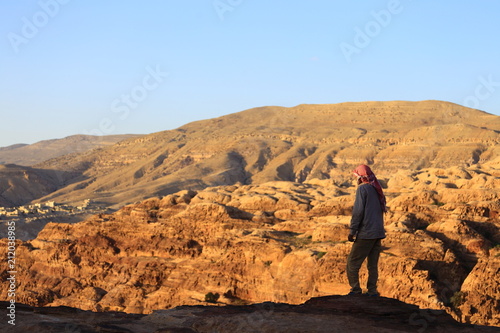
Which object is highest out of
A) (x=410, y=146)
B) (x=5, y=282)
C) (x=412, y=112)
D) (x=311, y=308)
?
(x=412, y=112)

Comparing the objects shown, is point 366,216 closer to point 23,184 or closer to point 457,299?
point 457,299

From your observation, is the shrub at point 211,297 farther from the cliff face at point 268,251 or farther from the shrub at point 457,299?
the shrub at point 457,299

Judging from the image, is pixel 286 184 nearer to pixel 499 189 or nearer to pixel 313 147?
pixel 499 189

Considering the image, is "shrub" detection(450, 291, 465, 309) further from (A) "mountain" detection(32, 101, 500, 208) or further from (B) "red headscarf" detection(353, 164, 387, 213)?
(A) "mountain" detection(32, 101, 500, 208)

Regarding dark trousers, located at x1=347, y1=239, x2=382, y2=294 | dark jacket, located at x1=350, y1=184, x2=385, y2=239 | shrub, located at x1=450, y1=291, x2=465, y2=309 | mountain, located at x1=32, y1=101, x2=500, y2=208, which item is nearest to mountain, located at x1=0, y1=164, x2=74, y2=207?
mountain, located at x1=32, y1=101, x2=500, y2=208

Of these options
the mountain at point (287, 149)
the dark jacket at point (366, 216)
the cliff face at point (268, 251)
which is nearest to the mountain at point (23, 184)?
the mountain at point (287, 149)

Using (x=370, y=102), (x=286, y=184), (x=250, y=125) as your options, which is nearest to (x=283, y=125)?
(x=250, y=125)

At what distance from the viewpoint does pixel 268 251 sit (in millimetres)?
25734

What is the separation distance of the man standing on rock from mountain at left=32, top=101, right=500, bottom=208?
69.0 metres

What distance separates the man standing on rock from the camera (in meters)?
10.7

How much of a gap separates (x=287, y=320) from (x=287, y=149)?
3937 inches

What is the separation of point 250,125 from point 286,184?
96.5m

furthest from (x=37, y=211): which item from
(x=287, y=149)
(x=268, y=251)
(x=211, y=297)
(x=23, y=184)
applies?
(x=287, y=149)

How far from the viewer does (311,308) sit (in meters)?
10.4
